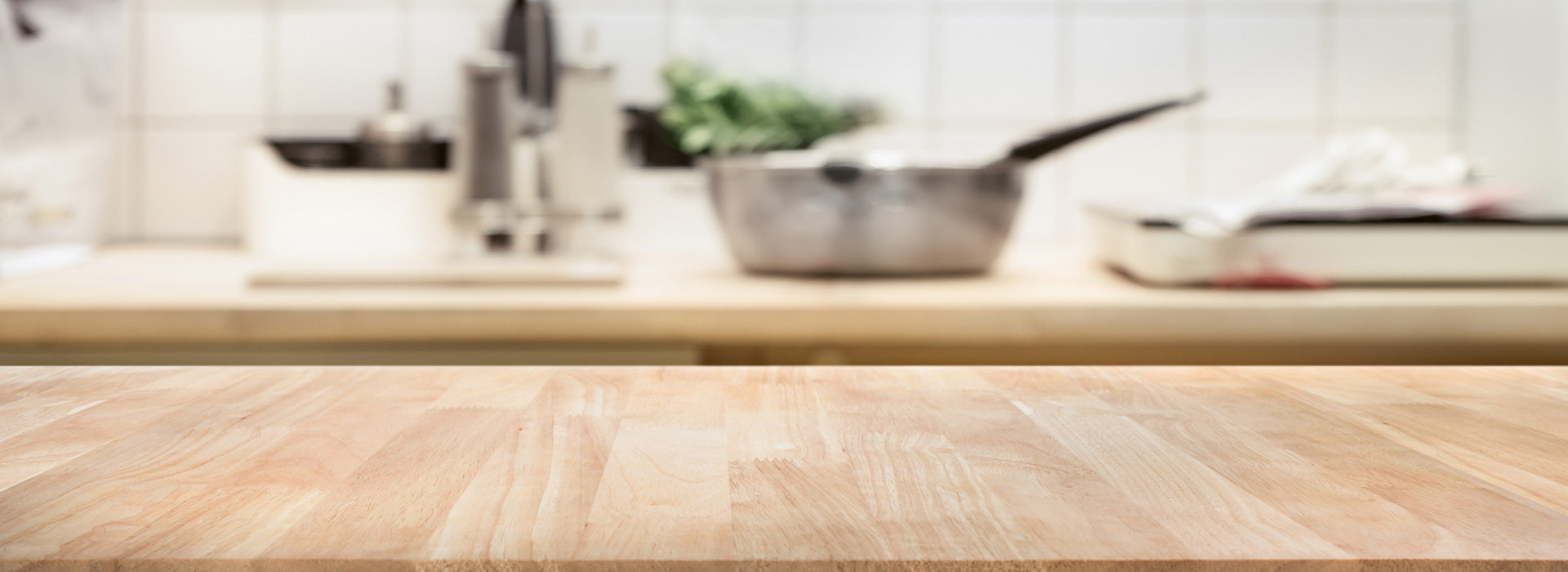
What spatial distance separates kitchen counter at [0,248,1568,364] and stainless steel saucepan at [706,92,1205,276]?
0.33 ft

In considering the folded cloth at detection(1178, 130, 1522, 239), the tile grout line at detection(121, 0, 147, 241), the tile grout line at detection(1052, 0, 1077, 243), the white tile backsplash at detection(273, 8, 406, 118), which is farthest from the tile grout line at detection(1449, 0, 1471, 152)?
the tile grout line at detection(121, 0, 147, 241)

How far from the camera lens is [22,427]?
1.14 ft

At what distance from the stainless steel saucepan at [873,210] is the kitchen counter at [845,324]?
0.10 m

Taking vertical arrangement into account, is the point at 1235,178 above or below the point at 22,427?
above

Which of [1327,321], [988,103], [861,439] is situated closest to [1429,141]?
[988,103]

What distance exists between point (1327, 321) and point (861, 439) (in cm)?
67

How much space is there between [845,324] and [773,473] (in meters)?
0.56

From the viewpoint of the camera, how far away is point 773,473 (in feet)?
0.97

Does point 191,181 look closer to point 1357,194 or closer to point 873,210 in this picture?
point 873,210

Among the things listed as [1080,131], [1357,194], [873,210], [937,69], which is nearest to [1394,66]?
[1357,194]

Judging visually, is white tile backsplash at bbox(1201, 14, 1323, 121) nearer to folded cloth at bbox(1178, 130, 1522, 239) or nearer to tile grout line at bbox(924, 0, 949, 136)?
folded cloth at bbox(1178, 130, 1522, 239)

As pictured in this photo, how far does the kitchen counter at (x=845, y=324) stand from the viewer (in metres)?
0.85

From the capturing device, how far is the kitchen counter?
845mm

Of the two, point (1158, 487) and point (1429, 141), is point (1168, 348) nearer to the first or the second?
point (1158, 487)
